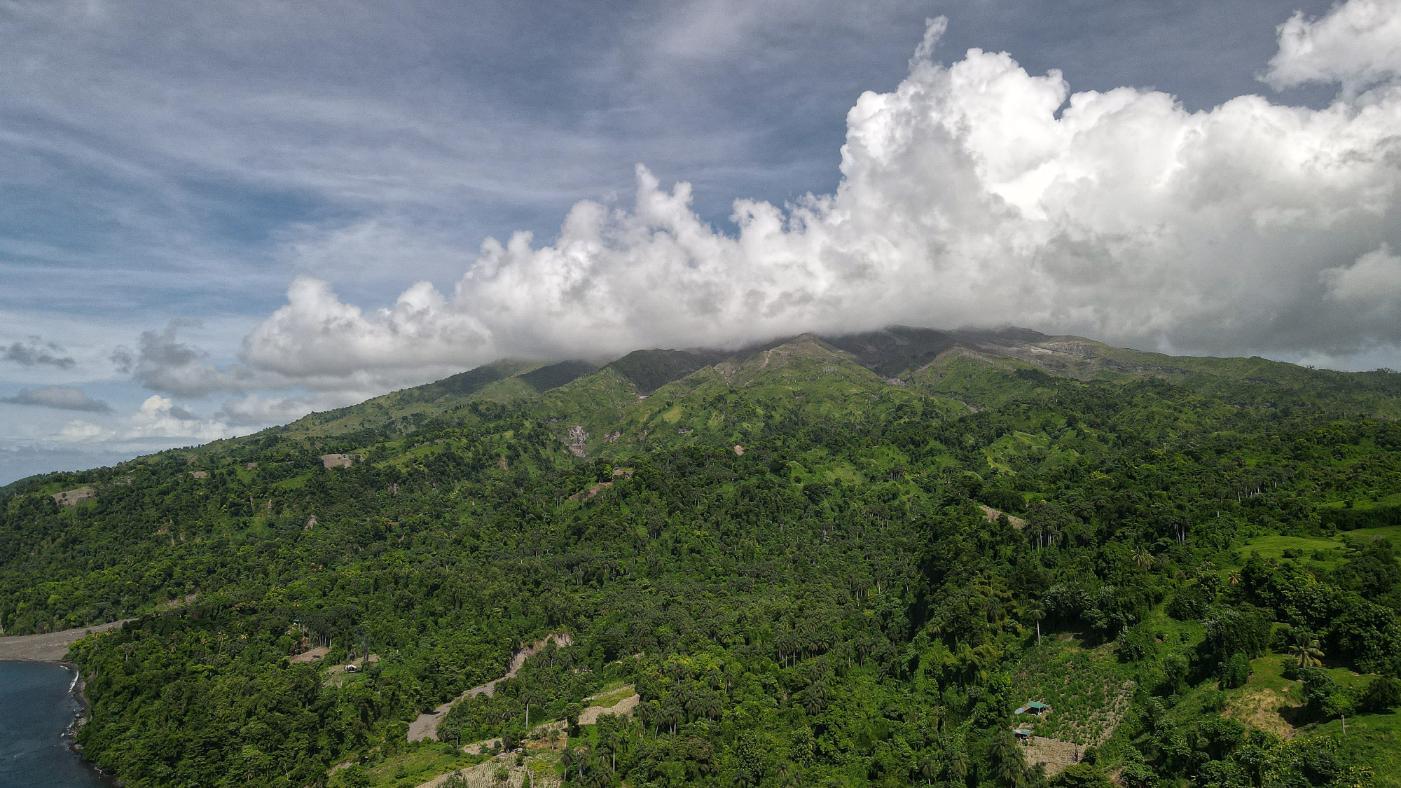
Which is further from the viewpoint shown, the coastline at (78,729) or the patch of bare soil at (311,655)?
the patch of bare soil at (311,655)

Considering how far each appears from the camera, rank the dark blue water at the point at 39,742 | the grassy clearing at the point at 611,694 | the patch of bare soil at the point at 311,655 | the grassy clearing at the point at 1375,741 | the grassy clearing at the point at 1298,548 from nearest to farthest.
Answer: the grassy clearing at the point at 1375,741
the grassy clearing at the point at 1298,548
the dark blue water at the point at 39,742
the grassy clearing at the point at 611,694
the patch of bare soil at the point at 311,655

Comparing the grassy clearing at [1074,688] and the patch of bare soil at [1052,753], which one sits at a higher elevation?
the grassy clearing at [1074,688]

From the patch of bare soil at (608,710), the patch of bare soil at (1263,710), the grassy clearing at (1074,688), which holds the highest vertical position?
the patch of bare soil at (1263,710)

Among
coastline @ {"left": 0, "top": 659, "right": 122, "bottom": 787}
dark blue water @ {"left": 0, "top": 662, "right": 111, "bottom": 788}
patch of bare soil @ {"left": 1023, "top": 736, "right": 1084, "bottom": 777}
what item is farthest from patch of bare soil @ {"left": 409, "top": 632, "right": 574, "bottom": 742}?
patch of bare soil @ {"left": 1023, "top": 736, "right": 1084, "bottom": 777}

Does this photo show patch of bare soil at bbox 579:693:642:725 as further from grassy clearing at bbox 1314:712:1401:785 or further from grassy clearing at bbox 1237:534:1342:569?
grassy clearing at bbox 1237:534:1342:569

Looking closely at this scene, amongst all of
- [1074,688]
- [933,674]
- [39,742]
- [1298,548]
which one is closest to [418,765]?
[933,674]

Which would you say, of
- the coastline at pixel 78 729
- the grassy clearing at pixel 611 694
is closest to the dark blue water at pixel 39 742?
the coastline at pixel 78 729

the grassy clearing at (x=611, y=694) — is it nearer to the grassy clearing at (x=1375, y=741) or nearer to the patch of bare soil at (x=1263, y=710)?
the patch of bare soil at (x=1263, y=710)
